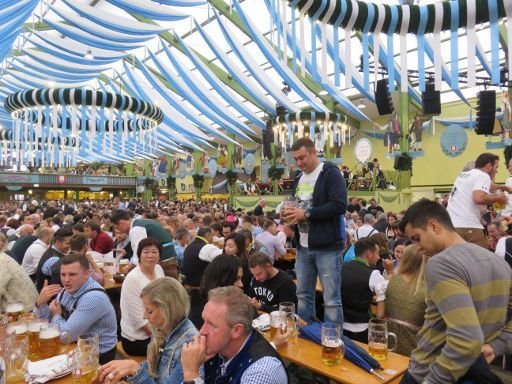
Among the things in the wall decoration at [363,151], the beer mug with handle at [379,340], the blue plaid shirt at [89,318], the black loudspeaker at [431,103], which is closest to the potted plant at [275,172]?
the wall decoration at [363,151]

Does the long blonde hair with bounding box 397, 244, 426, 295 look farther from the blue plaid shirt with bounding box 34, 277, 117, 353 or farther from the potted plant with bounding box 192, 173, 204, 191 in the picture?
the potted plant with bounding box 192, 173, 204, 191

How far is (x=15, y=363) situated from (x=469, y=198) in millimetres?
3020

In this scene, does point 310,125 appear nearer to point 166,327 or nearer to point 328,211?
point 328,211

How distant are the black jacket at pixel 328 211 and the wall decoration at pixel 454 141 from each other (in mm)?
8099

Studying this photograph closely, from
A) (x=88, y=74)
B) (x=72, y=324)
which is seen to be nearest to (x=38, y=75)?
(x=88, y=74)

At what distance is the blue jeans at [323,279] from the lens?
229 cm

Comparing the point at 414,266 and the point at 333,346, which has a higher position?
the point at 414,266

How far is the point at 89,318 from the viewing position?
196cm

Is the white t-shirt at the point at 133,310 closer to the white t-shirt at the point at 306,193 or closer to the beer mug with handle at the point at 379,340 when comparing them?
the white t-shirt at the point at 306,193

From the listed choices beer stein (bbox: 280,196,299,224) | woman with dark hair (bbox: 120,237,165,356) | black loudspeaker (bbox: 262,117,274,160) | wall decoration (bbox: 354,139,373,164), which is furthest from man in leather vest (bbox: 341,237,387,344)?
black loudspeaker (bbox: 262,117,274,160)

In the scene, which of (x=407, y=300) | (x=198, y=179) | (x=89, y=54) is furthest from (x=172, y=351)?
(x=198, y=179)

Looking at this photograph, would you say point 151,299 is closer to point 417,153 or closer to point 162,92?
point 417,153

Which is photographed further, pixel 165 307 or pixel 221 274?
pixel 221 274

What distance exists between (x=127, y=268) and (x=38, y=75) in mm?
9681
